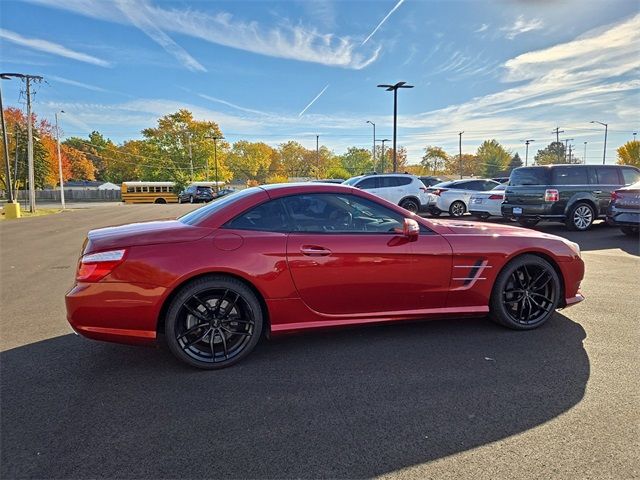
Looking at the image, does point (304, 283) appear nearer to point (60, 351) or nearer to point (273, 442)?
point (273, 442)

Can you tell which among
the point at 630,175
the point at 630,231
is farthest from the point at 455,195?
the point at 630,231

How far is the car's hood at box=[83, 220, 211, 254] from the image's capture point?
10.4ft

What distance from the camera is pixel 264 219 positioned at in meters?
3.48

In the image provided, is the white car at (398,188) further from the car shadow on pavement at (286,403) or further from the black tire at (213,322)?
the black tire at (213,322)

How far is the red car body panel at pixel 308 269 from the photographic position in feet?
10.2

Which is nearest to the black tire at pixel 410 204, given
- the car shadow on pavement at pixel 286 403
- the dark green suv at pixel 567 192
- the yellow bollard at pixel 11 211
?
the dark green suv at pixel 567 192

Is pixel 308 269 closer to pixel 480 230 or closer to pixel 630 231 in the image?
pixel 480 230

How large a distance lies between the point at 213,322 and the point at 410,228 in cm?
179

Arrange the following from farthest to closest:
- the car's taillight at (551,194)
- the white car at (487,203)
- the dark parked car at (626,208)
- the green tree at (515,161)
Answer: the green tree at (515,161)
the white car at (487,203)
the car's taillight at (551,194)
the dark parked car at (626,208)

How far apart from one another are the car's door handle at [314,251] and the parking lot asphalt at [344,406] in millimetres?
858

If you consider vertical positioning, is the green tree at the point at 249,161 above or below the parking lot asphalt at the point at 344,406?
above

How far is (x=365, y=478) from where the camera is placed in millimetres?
2080

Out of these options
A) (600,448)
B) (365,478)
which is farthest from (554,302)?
(365,478)

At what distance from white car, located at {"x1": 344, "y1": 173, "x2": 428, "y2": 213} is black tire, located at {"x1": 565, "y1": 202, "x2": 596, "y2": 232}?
16.9ft
